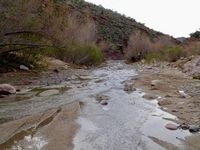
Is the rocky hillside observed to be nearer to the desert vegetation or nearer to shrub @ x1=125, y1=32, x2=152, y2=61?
shrub @ x1=125, y1=32, x2=152, y2=61

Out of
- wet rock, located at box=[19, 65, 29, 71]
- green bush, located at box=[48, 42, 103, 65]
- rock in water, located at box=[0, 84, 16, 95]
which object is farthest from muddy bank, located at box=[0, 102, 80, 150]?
green bush, located at box=[48, 42, 103, 65]

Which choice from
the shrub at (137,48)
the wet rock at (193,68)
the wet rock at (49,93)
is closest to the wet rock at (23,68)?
the wet rock at (49,93)

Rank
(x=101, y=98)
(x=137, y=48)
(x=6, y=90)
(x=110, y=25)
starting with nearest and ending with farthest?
(x=101, y=98) → (x=6, y=90) → (x=137, y=48) → (x=110, y=25)

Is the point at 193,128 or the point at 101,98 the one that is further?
the point at 101,98

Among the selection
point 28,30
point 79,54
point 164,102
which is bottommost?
point 79,54

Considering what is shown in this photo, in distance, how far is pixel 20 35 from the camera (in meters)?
18.8

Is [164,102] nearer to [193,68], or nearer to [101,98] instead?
[101,98]

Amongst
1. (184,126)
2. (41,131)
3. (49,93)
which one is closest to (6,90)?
(49,93)

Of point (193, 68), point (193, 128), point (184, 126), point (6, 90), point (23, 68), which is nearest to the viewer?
point (193, 128)

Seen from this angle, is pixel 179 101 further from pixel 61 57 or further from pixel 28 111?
pixel 61 57

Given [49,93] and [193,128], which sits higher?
[193,128]

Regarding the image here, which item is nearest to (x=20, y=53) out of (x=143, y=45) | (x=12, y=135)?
(x=12, y=135)

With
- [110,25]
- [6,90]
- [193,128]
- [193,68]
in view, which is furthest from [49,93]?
[110,25]

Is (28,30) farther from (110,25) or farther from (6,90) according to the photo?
(110,25)
